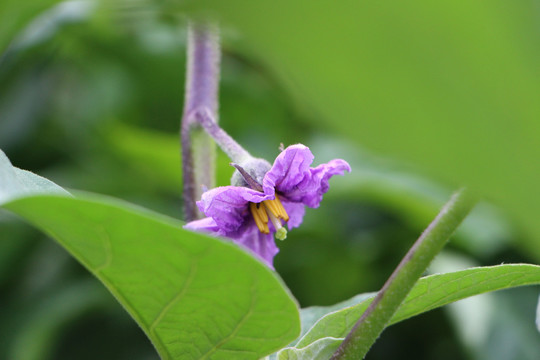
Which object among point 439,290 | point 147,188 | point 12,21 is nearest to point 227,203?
point 439,290

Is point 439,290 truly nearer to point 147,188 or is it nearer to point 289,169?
point 289,169

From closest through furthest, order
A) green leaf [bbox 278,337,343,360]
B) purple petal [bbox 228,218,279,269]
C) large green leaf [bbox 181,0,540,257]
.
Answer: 1. large green leaf [bbox 181,0,540,257]
2. green leaf [bbox 278,337,343,360]
3. purple petal [bbox 228,218,279,269]

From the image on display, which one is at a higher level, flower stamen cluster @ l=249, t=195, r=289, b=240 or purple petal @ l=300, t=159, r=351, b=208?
purple petal @ l=300, t=159, r=351, b=208

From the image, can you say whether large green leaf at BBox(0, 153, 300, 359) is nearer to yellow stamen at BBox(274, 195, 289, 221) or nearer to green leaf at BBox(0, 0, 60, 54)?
yellow stamen at BBox(274, 195, 289, 221)

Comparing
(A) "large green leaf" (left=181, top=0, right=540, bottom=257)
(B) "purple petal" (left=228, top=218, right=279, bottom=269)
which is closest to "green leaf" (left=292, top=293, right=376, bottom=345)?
(B) "purple petal" (left=228, top=218, right=279, bottom=269)

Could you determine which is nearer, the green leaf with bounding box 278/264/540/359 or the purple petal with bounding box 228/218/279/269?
the green leaf with bounding box 278/264/540/359

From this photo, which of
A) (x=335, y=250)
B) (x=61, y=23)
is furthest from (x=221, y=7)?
(x=335, y=250)

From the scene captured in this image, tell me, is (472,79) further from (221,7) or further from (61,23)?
(61,23)
